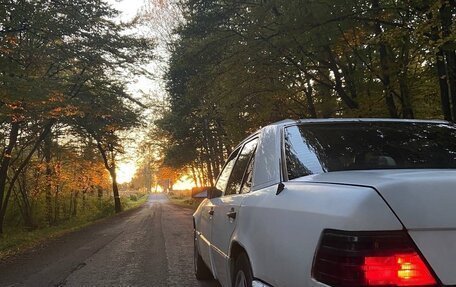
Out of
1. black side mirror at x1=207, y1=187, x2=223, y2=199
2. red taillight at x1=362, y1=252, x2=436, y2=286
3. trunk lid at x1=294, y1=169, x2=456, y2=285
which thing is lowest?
red taillight at x1=362, y1=252, x2=436, y2=286

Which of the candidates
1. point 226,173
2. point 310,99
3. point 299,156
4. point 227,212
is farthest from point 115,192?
point 299,156

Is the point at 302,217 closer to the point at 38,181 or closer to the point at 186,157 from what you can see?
the point at 38,181

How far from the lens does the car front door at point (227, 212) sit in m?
3.84

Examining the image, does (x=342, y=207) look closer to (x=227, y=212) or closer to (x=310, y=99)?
(x=227, y=212)

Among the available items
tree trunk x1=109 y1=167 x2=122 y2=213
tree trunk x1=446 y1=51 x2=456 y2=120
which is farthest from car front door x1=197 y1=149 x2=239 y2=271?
tree trunk x1=109 y1=167 x2=122 y2=213

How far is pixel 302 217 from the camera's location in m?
2.34

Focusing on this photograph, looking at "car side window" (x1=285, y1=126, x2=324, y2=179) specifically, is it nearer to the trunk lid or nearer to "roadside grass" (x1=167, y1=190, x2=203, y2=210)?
the trunk lid

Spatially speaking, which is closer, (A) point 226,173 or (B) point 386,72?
(A) point 226,173

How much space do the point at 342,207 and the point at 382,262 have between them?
29cm

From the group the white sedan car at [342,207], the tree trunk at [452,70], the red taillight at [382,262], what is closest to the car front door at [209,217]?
the white sedan car at [342,207]

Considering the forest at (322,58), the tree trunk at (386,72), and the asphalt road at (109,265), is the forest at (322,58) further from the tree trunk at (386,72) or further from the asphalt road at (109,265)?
the asphalt road at (109,265)

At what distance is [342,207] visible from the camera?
2.07 m

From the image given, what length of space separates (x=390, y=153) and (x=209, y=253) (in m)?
2.60

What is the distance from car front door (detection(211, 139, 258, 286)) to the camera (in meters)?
3.84
